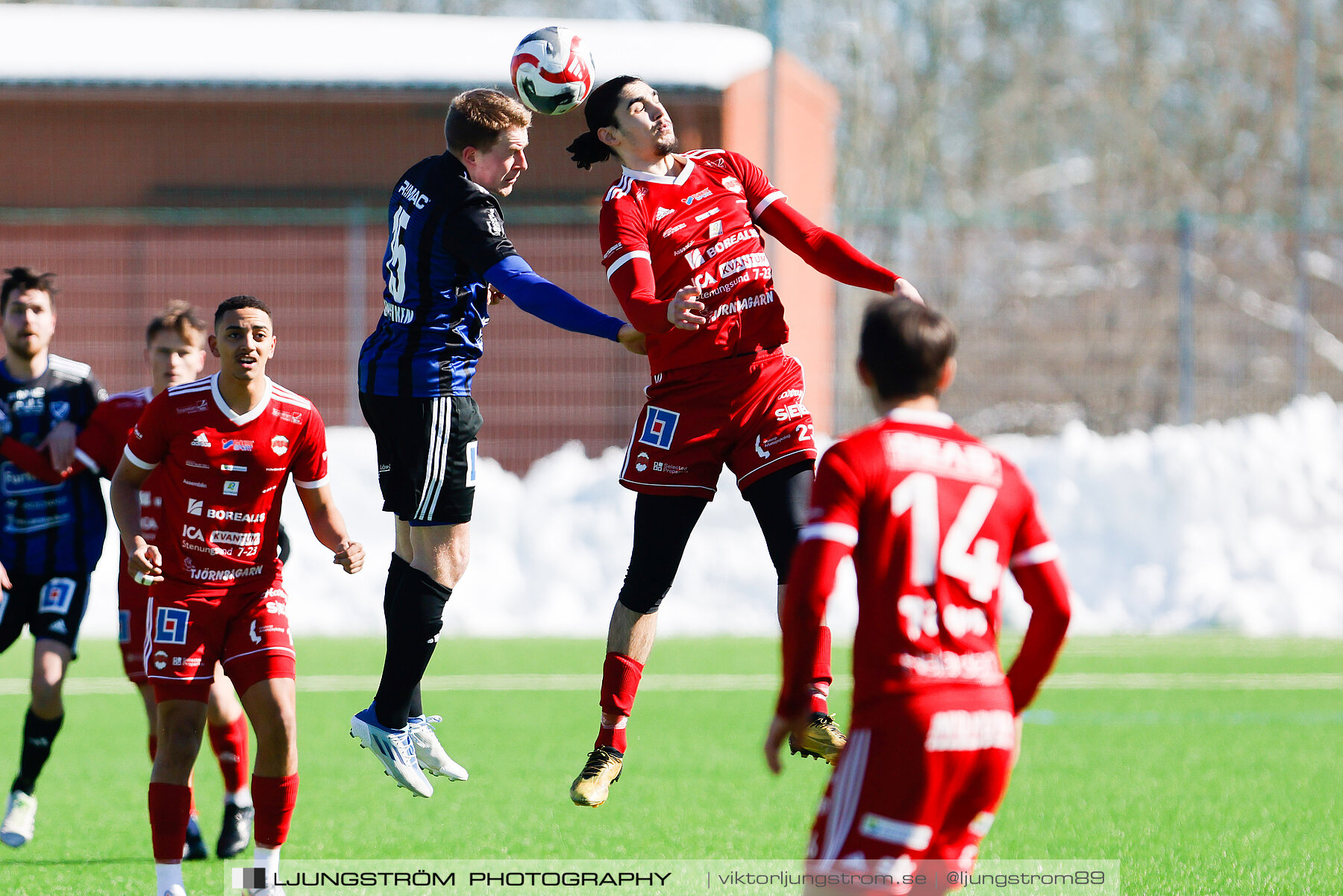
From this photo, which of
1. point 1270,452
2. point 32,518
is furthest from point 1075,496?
point 32,518

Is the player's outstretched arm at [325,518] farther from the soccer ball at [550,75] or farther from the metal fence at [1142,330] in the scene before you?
the metal fence at [1142,330]

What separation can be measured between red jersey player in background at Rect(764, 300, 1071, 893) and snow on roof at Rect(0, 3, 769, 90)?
14.4 metres

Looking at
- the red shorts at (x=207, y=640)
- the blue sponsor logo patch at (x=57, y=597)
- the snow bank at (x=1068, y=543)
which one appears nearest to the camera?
the red shorts at (x=207, y=640)

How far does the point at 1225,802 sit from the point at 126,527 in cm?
531

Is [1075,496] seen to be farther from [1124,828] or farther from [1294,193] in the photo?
[1294,193]

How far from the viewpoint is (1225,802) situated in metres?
7.98

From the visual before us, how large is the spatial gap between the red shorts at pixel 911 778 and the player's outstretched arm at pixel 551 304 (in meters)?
1.63

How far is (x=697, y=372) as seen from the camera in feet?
20.0

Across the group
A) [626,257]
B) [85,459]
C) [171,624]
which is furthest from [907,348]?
[85,459]

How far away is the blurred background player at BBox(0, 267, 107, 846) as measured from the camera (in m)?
7.68

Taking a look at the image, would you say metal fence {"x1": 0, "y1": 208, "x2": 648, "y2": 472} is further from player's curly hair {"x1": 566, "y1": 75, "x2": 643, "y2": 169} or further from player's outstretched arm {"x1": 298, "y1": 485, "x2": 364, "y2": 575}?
player's outstretched arm {"x1": 298, "y1": 485, "x2": 364, "y2": 575}

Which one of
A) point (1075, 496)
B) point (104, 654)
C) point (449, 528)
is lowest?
point (104, 654)

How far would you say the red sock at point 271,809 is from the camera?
227 inches

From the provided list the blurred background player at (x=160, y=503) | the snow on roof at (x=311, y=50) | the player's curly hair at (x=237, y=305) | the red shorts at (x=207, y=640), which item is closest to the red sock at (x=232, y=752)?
the blurred background player at (x=160, y=503)
